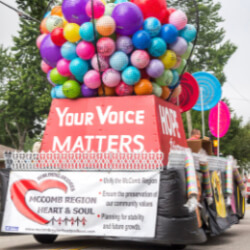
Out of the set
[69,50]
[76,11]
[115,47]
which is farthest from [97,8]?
[69,50]

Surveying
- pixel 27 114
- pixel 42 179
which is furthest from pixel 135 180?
pixel 27 114

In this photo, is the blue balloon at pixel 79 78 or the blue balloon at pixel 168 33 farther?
the blue balloon at pixel 79 78

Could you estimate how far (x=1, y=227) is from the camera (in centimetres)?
862

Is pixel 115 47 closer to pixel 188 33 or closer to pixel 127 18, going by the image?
pixel 127 18

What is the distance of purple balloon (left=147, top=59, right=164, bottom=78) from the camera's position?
31.6ft

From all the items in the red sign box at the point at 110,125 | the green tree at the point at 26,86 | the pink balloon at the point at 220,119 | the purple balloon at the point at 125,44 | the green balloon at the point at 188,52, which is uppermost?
the green tree at the point at 26,86

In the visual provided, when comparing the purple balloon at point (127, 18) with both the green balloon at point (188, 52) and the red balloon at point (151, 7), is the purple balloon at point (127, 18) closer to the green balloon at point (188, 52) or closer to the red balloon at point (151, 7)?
the red balloon at point (151, 7)

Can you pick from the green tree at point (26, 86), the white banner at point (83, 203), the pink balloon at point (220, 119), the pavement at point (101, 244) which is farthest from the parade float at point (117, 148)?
the green tree at point (26, 86)

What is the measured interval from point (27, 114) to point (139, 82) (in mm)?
30558

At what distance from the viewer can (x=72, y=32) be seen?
31.8 ft

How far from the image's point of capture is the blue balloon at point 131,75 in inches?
375

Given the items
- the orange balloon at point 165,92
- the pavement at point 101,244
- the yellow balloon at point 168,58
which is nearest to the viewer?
the pavement at point 101,244

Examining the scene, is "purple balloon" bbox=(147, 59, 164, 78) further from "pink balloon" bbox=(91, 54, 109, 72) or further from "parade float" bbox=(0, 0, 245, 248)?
"pink balloon" bbox=(91, 54, 109, 72)

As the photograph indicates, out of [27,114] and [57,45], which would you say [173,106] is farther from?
[27,114]
